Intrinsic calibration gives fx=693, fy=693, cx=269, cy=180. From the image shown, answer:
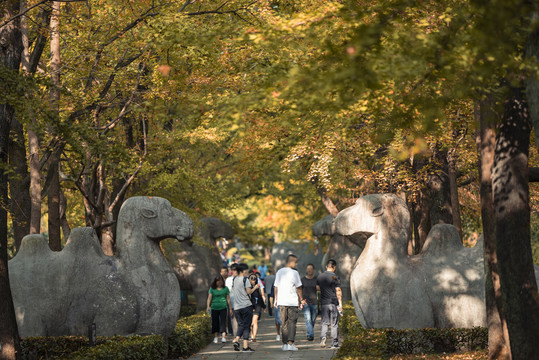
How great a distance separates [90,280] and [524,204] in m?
7.72

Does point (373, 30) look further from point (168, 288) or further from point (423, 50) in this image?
point (168, 288)

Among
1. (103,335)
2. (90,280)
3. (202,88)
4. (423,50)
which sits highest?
(202,88)

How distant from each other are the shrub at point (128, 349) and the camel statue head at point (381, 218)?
432cm

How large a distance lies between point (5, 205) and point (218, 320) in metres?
7.94

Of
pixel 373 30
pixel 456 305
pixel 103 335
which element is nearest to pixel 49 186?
pixel 103 335

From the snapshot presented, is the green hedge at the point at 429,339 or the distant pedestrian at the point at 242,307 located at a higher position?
the distant pedestrian at the point at 242,307

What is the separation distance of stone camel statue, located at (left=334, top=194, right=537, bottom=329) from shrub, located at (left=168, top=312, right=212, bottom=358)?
3855mm

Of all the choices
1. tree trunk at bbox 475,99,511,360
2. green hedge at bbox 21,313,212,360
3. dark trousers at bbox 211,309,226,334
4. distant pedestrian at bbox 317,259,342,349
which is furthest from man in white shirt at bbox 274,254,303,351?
tree trunk at bbox 475,99,511,360

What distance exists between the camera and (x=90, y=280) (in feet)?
41.4

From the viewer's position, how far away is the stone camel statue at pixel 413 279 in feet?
41.8

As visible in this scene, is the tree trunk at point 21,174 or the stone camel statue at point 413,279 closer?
the stone camel statue at point 413,279

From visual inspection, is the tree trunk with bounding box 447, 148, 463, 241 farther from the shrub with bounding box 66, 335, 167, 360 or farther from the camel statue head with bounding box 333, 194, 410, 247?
the shrub with bounding box 66, 335, 167, 360

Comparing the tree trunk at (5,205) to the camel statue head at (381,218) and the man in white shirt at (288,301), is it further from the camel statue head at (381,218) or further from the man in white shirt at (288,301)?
the camel statue head at (381,218)

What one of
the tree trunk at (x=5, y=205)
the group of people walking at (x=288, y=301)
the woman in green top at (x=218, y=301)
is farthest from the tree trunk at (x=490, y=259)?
the woman in green top at (x=218, y=301)
